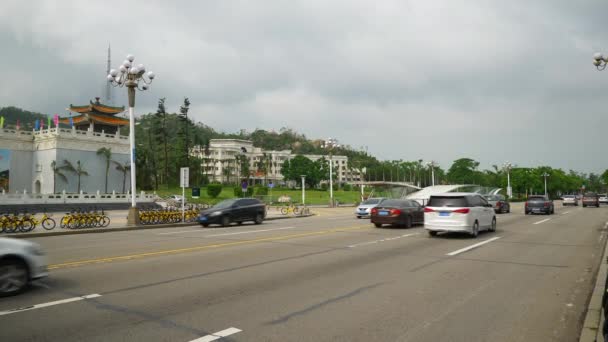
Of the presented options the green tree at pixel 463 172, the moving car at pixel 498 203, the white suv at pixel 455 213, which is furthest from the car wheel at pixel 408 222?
the green tree at pixel 463 172

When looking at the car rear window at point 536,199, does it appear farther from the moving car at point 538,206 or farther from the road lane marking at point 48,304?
the road lane marking at point 48,304

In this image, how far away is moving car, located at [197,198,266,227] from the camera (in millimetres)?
22891

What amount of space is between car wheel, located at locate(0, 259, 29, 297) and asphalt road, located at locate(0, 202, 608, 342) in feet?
0.94

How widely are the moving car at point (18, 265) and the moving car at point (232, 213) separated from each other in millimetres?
15379

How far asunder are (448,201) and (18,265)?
13.3 meters

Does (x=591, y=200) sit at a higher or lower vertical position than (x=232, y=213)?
lower

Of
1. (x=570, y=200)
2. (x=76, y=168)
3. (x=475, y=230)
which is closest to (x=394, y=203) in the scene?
(x=475, y=230)

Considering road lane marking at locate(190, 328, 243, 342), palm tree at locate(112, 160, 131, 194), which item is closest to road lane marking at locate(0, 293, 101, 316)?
road lane marking at locate(190, 328, 243, 342)

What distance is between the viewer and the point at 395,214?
65.4 ft

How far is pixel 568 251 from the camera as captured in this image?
12.6 meters

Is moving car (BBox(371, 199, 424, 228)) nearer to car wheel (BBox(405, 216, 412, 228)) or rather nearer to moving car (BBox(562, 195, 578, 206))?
car wheel (BBox(405, 216, 412, 228))

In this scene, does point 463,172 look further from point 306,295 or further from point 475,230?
point 306,295

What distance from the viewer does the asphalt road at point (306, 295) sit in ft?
17.2

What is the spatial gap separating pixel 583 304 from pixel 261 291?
513cm
